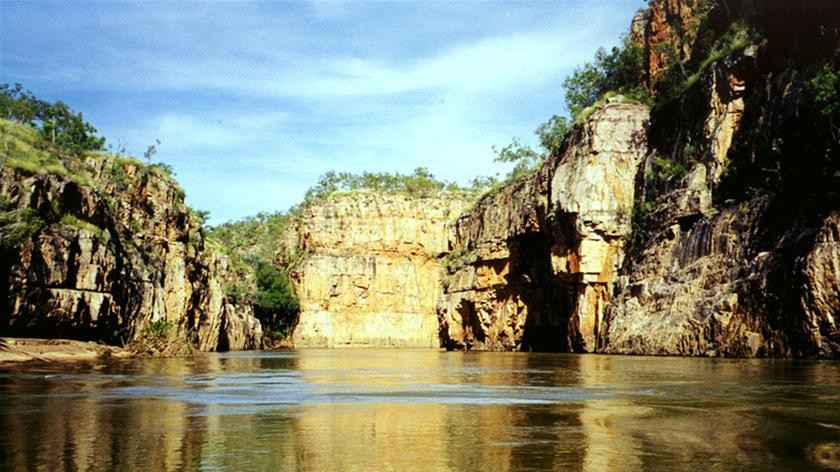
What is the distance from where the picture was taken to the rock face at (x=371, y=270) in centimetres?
11394

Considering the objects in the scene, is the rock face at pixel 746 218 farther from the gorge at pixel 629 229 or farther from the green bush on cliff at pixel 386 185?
the green bush on cliff at pixel 386 185

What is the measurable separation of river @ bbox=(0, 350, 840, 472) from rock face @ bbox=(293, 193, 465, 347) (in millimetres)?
96471

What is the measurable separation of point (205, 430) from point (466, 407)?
15.6ft

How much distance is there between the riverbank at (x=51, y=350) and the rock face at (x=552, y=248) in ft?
104

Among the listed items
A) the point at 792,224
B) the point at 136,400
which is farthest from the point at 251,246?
the point at 136,400

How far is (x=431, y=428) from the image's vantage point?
10.3 m

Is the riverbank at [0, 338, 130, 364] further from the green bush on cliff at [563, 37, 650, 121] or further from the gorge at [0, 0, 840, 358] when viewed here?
the green bush on cliff at [563, 37, 650, 121]

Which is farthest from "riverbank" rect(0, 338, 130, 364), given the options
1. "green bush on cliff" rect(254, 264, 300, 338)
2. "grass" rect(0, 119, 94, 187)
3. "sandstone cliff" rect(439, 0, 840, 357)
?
"green bush on cliff" rect(254, 264, 300, 338)

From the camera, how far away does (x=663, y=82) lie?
5644 cm

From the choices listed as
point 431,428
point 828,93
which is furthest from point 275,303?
point 431,428

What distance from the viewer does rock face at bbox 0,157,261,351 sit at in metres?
44.5

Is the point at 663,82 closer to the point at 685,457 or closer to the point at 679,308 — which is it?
the point at 679,308

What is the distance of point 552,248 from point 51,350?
3639 centimetres

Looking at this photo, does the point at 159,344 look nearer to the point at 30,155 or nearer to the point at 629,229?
the point at 30,155
